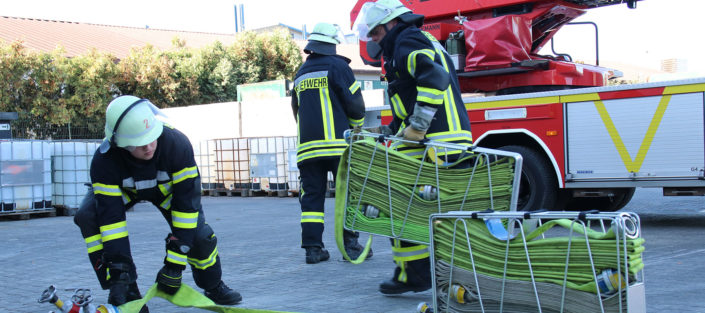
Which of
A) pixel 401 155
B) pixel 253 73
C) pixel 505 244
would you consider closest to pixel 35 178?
pixel 401 155

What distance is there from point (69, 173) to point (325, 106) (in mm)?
8080

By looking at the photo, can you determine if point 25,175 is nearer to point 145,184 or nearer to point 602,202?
point 145,184

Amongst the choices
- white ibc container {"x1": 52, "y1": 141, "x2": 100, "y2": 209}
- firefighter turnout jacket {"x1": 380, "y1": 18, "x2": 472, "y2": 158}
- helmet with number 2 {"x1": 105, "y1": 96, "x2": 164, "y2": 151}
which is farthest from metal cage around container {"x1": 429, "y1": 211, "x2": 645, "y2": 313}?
white ibc container {"x1": 52, "y1": 141, "x2": 100, "y2": 209}

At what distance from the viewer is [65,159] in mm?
12508

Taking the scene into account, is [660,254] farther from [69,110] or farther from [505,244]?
[69,110]

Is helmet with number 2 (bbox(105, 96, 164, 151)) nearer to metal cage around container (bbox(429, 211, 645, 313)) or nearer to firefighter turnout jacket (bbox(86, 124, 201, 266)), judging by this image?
firefighter turnout jacket (bbox(86, 124, 201, 266))

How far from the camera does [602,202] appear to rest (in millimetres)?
9117

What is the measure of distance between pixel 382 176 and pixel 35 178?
971 centimetres

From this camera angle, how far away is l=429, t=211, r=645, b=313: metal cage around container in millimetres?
2714

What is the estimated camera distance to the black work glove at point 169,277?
158 inches

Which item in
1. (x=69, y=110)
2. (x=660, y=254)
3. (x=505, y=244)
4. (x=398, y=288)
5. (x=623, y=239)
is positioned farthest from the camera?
(x=69, y=110)

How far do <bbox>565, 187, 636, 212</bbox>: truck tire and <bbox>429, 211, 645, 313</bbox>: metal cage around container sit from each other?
576 cm

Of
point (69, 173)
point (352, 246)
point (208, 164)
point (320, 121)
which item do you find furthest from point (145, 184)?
point (208, 164)

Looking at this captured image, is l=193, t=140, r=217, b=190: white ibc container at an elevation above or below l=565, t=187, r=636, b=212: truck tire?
above
